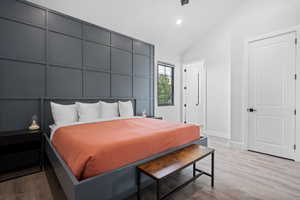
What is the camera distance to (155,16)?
361cm

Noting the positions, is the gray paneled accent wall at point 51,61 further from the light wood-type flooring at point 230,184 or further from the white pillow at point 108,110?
the light wood-type flooring at point 230,184

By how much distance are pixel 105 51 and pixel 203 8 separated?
2.69 meters

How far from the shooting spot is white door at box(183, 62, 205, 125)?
533 centimetres

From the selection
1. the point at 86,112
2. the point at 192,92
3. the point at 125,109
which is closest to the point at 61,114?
the point at 86,112

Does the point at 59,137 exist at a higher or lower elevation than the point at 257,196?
higher

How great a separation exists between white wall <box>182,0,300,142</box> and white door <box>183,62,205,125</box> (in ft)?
1.85

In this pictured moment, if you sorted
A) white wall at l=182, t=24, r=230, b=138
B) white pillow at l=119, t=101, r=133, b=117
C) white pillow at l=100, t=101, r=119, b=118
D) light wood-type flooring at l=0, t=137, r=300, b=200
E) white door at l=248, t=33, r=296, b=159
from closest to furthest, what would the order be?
light wood-type flooring at l=0, t=137, r=300, b=200 → white door at l=248, t=33, r=296, b=159 → white pillow at l=100, t=101, r=119, b=118 → white pillow at l=119, t=101, r=133, b=117 → white wall at l=182, t=24, r=230, b=138

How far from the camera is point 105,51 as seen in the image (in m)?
3.47

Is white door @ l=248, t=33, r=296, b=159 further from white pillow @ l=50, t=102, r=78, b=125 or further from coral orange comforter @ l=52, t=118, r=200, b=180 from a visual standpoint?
white pillow @ l=50, t=102, r=78, b=125

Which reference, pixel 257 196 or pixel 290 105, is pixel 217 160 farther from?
pixel 290 105

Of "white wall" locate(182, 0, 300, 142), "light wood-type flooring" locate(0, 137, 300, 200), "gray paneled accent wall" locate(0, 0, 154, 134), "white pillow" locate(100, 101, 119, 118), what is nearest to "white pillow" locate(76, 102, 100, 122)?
"white pillow" locate(100, 101, 119, 118)

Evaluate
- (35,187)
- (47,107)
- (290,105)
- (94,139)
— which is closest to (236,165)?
(290,105)

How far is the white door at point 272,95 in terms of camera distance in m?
2.80

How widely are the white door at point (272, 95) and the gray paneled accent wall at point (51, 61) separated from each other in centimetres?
289
